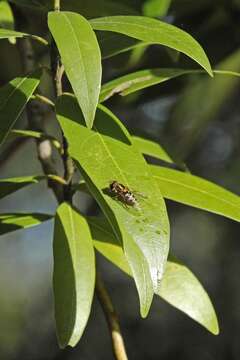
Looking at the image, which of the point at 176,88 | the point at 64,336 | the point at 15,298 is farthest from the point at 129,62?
the point at 15,298

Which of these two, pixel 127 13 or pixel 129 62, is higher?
pixel 127 13

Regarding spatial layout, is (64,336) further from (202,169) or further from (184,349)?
(184,349)

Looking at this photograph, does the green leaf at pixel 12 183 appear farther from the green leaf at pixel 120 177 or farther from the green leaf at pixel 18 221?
the green leaf at pixel 120 177

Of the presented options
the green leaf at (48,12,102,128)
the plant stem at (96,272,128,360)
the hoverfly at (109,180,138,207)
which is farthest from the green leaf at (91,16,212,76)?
the plant stem at (96,272,128,360)

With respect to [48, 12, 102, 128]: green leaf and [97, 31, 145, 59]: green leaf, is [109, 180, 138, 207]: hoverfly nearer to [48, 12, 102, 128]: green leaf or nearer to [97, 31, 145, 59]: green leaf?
[48, 12, 102, 128]: green leaf

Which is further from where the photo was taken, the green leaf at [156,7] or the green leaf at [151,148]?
the green leaf at [156,7]

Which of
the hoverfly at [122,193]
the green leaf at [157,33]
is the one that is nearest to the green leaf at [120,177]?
the hoverfly at [122,193]

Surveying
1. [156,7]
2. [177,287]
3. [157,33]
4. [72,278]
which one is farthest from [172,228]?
[157,33]
